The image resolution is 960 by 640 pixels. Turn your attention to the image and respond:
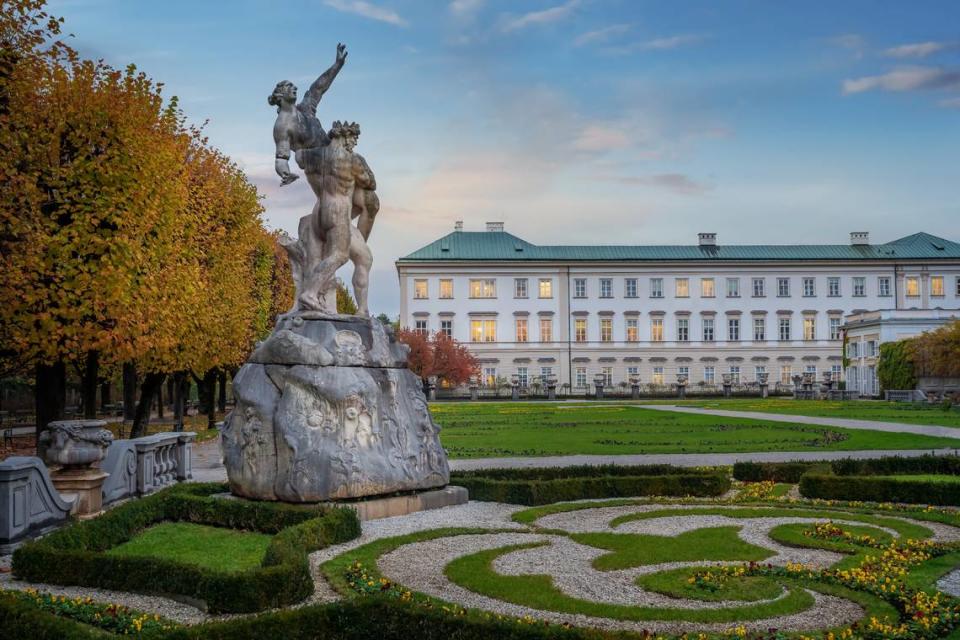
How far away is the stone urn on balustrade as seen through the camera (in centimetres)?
1175

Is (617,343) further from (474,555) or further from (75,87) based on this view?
(474,555)

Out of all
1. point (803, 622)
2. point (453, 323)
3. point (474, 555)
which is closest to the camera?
point (803, 622)

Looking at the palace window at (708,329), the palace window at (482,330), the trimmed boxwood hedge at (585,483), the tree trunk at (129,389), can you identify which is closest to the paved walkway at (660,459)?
the trimmed boxwood hedge at (585,483)

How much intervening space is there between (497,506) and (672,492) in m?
2.90

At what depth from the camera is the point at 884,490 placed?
12344 mm

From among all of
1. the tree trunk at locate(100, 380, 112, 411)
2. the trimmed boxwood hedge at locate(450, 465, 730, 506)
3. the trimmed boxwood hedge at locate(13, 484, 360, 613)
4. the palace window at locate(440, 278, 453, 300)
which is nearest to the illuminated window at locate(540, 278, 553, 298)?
the palace window at locate(440, 278, 453, 300)

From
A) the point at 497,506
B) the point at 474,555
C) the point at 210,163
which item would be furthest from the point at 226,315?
the point at 474,555

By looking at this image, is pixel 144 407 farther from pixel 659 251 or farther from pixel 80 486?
pixel 659 251

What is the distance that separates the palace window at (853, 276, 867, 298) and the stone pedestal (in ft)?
236

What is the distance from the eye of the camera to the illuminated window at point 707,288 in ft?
241

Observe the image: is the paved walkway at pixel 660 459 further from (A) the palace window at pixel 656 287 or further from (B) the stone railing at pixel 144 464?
(A) the palace window at pixel 656 287

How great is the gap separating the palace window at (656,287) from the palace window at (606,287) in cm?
353

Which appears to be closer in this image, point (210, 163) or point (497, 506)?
point (497, 506)

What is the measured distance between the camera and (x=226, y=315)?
28047mm
